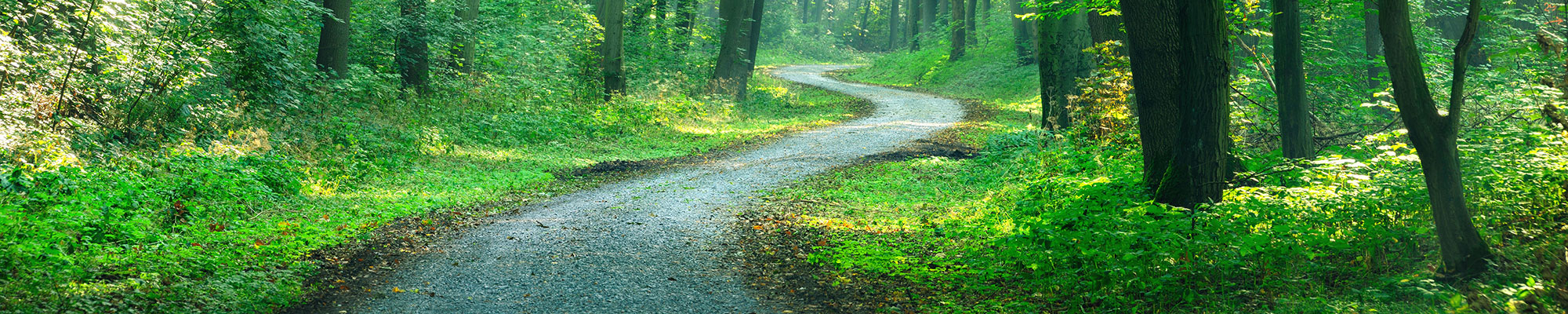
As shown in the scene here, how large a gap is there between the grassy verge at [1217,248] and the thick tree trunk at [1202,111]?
0.22 metres

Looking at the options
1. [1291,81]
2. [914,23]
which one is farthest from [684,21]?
[914,23]

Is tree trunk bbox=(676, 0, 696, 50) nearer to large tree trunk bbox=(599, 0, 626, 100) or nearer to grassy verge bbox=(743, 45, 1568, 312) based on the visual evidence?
large tree trunk bbox=(599, 0, 626, 100)

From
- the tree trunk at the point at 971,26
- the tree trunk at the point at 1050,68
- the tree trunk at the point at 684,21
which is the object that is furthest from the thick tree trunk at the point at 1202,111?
the tree trunk at the point at 971,26

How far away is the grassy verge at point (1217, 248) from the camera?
438cm

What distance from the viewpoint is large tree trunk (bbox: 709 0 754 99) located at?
22078 millimetres

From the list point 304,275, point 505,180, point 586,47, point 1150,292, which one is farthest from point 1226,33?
point 586,47

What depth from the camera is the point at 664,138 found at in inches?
623

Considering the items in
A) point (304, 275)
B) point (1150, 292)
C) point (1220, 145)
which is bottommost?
point (304, 275)

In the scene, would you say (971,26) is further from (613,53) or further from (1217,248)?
(1217,248)


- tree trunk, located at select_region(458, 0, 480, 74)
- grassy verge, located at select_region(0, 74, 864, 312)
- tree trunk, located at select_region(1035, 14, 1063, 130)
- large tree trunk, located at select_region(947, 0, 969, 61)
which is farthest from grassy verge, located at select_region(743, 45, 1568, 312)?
large tree trunk, located at select_region(947, 0, 969, 61)

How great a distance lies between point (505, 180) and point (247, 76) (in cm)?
364

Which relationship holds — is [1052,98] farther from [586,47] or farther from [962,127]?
[586,47]

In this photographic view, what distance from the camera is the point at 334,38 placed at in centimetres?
1231

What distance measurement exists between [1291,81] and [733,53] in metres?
15.9
